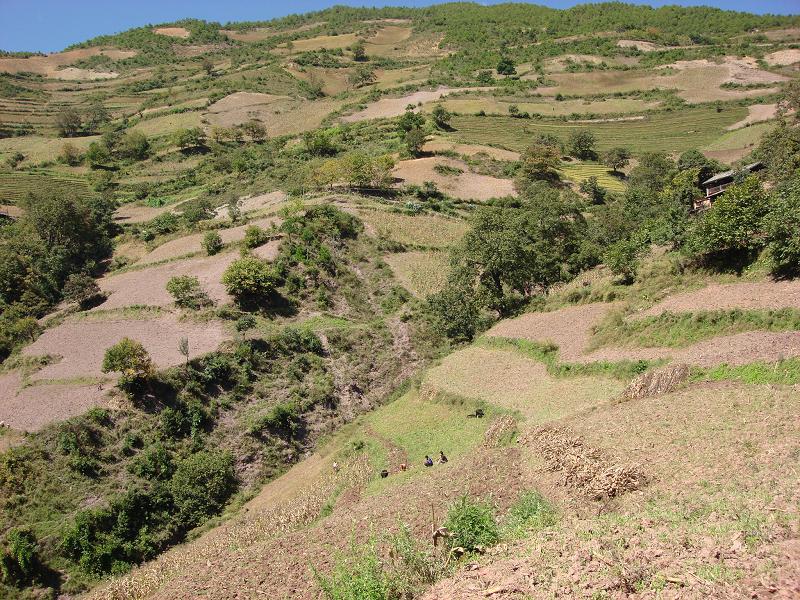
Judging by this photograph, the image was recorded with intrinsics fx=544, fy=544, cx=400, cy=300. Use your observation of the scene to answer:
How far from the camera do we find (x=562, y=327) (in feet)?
115

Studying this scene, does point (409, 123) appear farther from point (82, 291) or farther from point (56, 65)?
point (56, 65)

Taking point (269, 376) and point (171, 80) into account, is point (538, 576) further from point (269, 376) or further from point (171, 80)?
point (171, 80)

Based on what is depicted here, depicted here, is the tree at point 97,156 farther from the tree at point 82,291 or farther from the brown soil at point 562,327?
the brown soil at point 562,327

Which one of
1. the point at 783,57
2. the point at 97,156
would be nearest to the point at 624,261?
the point at 97,156

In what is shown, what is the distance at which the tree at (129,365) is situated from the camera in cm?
3200

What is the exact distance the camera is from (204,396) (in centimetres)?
3431

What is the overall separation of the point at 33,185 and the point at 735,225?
301 feet

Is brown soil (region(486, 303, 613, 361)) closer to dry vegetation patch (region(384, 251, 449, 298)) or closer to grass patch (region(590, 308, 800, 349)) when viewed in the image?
grass patch (region(590, 308, 800, 349))

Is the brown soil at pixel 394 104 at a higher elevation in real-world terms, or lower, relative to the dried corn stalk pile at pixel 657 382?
higher

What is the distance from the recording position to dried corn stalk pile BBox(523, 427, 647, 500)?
1523cm

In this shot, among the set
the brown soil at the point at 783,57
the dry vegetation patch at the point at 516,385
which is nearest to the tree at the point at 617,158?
the dry vegetation patch at the point at 516,385

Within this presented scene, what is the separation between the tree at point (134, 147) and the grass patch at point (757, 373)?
10062cm

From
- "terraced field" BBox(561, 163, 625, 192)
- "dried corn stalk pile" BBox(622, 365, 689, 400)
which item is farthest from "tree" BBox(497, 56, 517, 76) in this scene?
"dried corn stalk pile" BBox(622, 365, 689, 400)

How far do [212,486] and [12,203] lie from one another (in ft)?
216
